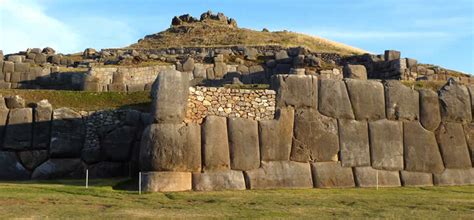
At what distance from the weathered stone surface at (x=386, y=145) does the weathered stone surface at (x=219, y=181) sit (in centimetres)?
567

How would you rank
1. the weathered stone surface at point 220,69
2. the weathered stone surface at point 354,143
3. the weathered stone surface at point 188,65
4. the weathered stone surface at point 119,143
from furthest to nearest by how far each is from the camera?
the weathered stone surface at point 220,69, the weathered stone surface at point 188,65, the weathered stone surface at point 119,143, the weathered stone surface at point 354,143

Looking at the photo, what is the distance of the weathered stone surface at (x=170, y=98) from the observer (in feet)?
81.8

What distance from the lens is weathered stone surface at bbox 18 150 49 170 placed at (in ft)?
101

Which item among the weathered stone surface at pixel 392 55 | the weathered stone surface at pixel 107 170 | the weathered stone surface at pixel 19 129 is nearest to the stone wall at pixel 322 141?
the weathered stone surface at pixel 107 170

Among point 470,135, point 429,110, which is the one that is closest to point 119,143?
point 429,110

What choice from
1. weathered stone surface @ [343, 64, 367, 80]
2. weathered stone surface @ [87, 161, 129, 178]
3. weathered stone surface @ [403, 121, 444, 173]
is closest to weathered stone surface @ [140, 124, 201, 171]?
weathered stone surface @ [87, 161, 129, 178]

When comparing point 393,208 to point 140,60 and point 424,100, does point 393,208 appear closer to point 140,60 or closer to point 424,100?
point 424,100

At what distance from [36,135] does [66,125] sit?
143 centimetres

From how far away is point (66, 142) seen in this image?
3061 centimetres

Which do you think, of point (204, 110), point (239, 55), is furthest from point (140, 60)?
point (204, 110)

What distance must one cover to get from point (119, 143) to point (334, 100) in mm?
9632

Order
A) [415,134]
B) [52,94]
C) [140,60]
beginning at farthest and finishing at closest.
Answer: [140,60], [52,94], [415,134]

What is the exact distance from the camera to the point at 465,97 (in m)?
29.3

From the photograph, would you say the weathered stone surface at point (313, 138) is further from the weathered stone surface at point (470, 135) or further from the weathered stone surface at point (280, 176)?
the weathered stone surface at point (470, 135)
